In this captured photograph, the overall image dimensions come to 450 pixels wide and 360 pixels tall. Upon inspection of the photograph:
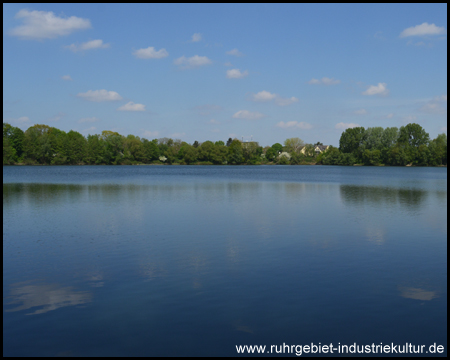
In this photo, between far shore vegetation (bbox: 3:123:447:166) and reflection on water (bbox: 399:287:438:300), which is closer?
reflection on water (bbox: 399:287:438:300)

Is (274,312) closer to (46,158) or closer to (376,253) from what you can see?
(376,253)

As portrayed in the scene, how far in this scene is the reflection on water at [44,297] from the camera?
9109mm

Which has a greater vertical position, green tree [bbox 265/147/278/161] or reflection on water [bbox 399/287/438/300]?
green tree [bbox 265/147/278/161]

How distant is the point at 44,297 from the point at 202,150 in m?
168

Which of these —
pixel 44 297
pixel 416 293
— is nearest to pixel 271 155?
pixel 416 293

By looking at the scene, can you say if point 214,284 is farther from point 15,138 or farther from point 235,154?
point 235,154

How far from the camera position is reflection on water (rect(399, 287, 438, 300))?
9.74 m

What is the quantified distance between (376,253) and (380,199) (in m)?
19.8

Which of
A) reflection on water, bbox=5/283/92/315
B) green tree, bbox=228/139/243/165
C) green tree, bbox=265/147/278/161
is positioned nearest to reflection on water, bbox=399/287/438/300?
reflection on water, bbox=5/283/92/315

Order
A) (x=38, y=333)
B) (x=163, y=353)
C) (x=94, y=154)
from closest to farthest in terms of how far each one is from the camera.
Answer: (x=163, y=353)
(x=38, y=333)
(x=94, y=154)

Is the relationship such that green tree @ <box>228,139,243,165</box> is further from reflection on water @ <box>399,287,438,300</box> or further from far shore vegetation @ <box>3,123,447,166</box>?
reflection on water @ <box>399,287,438,300</box>

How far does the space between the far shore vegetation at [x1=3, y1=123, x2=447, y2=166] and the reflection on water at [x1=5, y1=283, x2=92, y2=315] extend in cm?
12890

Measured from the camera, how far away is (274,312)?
8.73 metres

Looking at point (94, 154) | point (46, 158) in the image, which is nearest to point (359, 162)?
point (94, 154)
